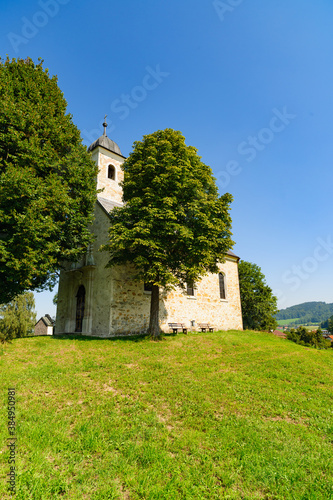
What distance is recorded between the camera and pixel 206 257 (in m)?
13.5

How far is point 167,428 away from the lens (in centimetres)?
527

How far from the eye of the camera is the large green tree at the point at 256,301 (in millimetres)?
33438

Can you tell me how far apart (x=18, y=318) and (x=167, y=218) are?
100 feet

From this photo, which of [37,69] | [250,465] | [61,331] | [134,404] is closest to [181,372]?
[134,404]

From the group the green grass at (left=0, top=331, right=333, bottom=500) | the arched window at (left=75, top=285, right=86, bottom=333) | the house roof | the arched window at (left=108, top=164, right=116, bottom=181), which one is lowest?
the green grass at (left=0, top=331, right=333, bottom=500)

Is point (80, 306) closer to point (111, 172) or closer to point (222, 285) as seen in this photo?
point (111, 172)

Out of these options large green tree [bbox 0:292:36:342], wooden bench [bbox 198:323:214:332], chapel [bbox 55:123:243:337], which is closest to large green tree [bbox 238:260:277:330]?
chapel [bbox 55:123:243:337]

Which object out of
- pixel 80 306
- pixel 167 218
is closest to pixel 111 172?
pixel 167 218

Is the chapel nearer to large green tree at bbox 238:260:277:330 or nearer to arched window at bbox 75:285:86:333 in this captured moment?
arched window at bbox 75:285:86:333

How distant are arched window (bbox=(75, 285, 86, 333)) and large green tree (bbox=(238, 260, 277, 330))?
23.4 meters

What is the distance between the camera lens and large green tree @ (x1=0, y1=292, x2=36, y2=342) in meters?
32.6

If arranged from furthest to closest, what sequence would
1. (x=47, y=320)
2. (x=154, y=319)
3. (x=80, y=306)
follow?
(x=47, y=320) → (x=80, y=306) → (x=154, y=319)

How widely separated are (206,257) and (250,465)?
9.90 metres

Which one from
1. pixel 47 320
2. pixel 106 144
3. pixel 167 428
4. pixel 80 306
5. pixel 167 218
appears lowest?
pixel 167 428
